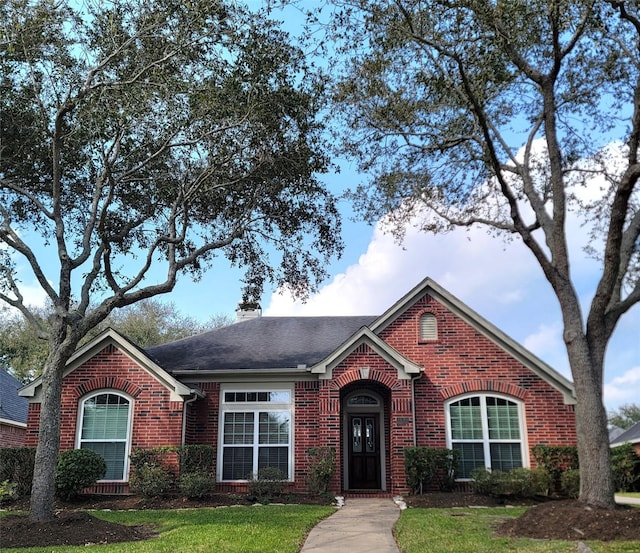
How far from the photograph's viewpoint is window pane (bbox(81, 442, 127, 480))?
14922 mm

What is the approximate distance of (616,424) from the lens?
60375 millimetres

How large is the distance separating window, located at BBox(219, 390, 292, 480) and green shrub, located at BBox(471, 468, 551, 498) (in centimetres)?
497

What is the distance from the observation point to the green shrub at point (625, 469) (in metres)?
20.7

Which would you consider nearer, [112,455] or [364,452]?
[112,455]

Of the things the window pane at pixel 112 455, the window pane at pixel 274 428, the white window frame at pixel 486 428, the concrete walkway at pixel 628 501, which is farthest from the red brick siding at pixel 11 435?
the concrete walkway at pixel 628 501

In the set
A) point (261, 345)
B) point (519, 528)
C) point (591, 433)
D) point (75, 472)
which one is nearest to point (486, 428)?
point (591, 433)

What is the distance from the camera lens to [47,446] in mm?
10516

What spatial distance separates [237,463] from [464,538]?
27.0ft

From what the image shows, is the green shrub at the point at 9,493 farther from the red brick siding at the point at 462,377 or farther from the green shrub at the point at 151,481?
the red brick siding at the point at 462,377

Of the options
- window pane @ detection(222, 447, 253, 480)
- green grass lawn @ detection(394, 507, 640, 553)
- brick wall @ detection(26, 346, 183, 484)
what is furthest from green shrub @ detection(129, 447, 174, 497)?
green grass lawn @ detection(394, 507, 640, 553)

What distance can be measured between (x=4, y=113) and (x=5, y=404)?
14.2 meters

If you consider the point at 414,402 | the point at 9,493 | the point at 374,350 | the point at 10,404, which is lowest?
the point at 9,493

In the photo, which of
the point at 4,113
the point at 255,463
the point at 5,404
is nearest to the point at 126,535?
the point at 255,463

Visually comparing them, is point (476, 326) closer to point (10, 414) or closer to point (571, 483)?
point (571, 483)
